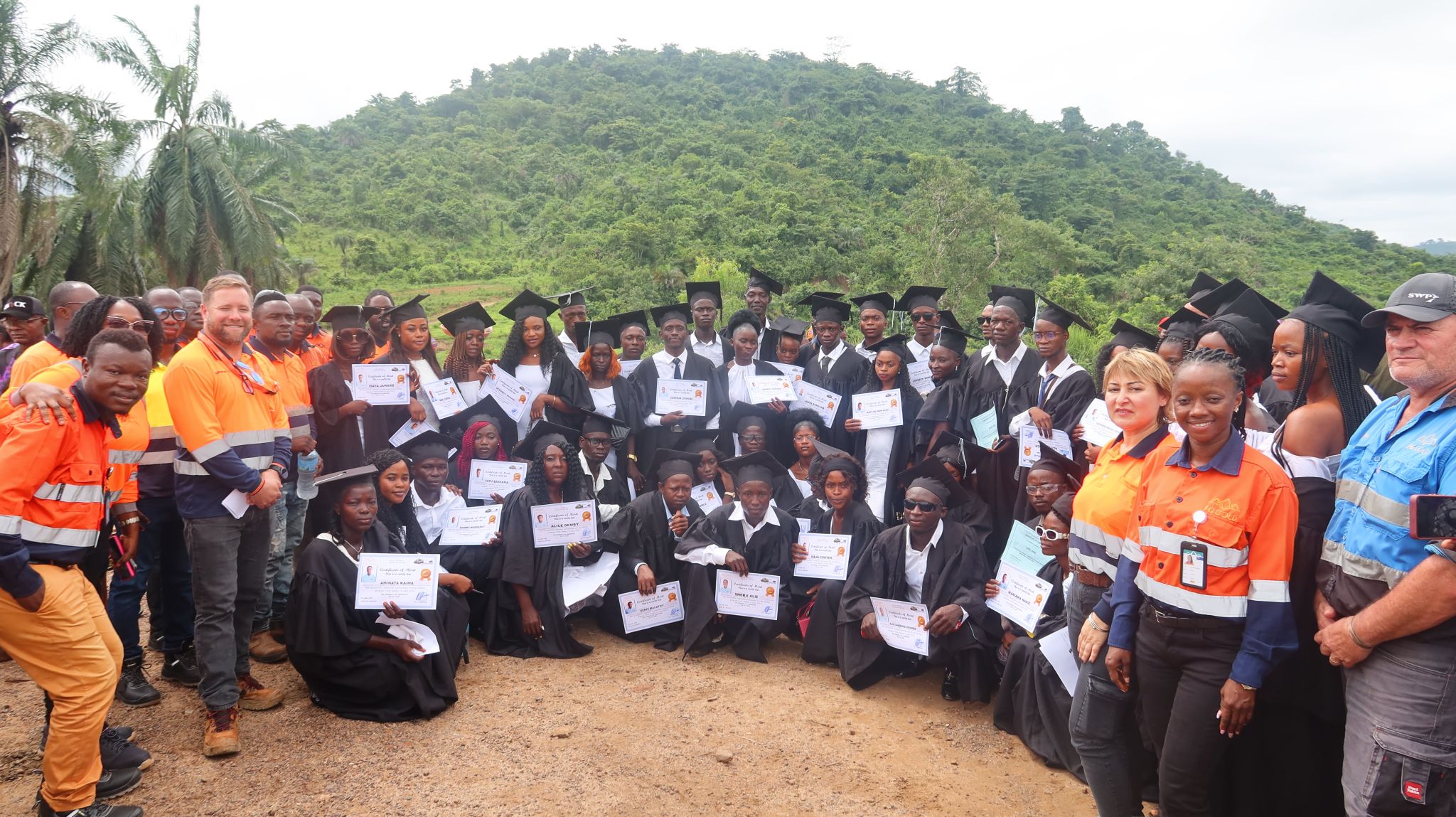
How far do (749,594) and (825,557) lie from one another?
0.65 metres

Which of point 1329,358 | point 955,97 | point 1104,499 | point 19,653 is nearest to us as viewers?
point 1329,358

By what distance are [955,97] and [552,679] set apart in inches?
3484

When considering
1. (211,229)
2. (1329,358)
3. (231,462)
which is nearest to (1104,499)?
(1329,358)

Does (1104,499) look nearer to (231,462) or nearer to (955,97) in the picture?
(231,462)

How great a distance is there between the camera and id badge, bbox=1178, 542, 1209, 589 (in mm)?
3242

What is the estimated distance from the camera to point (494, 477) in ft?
22.7

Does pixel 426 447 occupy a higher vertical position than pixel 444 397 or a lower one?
lower

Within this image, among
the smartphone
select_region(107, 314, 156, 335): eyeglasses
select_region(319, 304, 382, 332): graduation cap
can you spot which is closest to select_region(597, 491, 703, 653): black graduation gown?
select_region(319, 304, 382, 332): graduation cap

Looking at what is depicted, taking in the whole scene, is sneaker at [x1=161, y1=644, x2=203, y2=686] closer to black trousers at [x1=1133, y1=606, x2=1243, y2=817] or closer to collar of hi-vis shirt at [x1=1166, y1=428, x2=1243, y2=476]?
black trousers at [x1=1133, y1=606, x2=1243, y2=817]

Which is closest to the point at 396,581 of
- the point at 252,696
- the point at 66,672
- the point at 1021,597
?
the point at 252,696

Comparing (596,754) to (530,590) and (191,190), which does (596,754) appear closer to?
(530,590)

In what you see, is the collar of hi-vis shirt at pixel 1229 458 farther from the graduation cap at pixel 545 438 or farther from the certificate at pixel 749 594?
the graduation cap at pixel 545 438

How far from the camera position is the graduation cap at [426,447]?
6715mm

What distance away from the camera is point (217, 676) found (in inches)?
186
